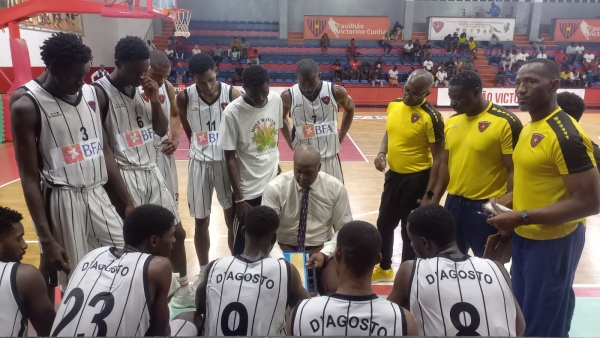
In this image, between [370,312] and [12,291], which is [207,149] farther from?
[370,312]

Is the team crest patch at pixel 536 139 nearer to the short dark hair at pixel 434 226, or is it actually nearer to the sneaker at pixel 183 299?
the short dark hair at pixel 434 226

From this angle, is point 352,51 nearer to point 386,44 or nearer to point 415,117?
point 386,44

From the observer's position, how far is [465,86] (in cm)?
331

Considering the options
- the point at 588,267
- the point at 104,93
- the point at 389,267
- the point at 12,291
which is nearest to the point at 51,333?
the point at 12,291

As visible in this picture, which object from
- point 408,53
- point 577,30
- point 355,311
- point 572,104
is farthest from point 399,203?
point 577,30

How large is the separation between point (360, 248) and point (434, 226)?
44cm

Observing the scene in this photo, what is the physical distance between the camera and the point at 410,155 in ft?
13.5

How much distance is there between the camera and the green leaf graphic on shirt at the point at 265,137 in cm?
391

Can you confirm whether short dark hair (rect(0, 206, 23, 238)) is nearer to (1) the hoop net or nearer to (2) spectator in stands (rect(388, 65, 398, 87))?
(1) the hoop net

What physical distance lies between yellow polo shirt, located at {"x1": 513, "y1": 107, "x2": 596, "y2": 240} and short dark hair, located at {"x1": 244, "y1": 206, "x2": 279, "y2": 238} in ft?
4.81

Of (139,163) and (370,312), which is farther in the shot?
(139,163)

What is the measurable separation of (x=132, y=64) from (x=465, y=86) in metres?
2.25

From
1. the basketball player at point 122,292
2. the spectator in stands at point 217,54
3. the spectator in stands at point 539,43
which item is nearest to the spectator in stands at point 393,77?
the spectator in stands at point 217,54

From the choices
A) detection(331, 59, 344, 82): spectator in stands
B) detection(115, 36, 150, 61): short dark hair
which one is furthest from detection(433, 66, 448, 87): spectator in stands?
detection(115, 36, 150, 61): short dark hair
